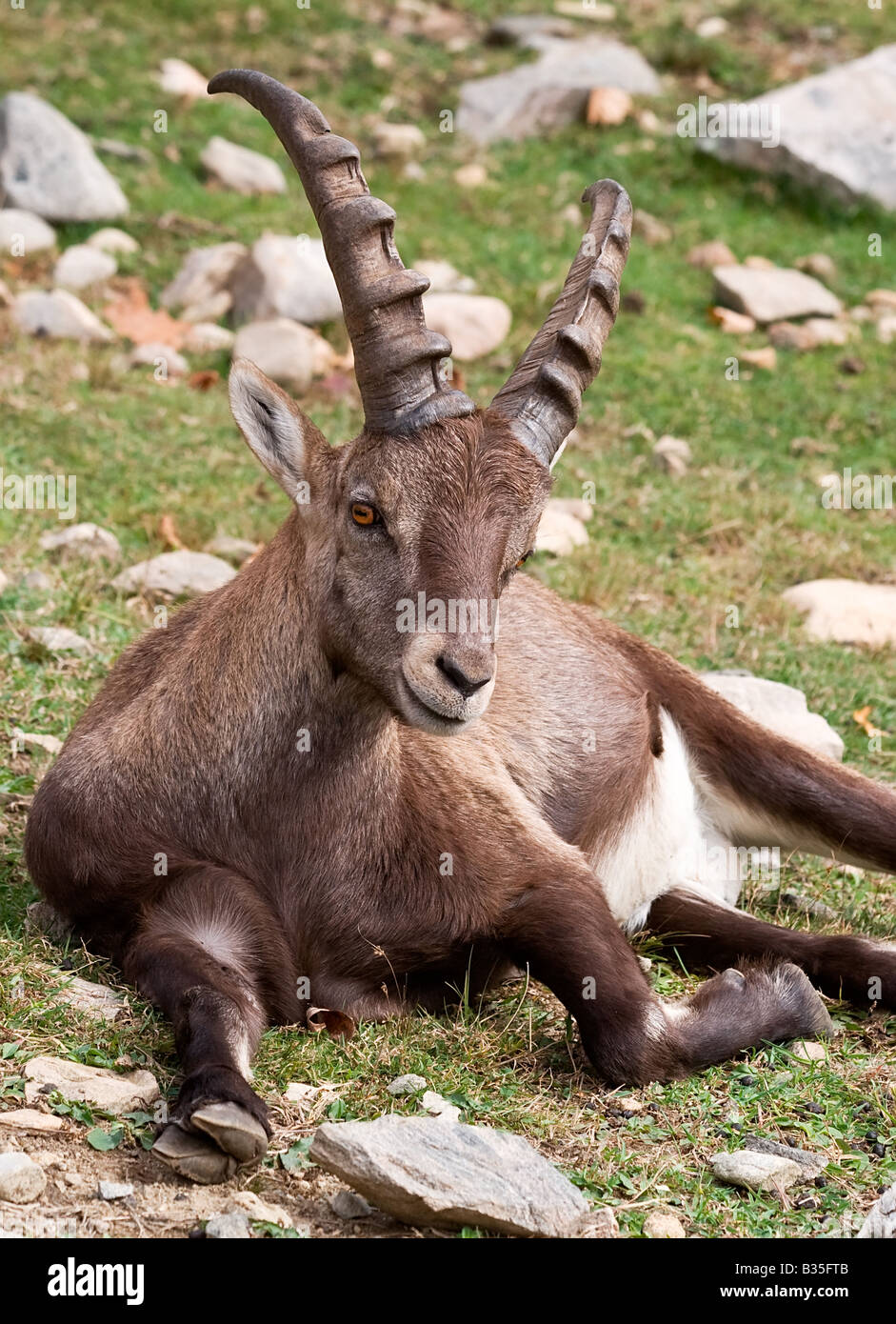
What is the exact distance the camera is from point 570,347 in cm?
539

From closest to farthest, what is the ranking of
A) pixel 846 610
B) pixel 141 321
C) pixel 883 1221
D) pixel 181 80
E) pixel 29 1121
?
pixel 883 1221 → pixel 29 1121 → pixel 846 610 → pixel 141 321 → pixel 181 80

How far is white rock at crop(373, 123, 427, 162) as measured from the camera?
14727 mm

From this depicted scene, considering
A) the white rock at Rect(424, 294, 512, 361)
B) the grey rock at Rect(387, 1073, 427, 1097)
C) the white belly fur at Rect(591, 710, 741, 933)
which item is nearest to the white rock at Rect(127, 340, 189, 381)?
the white rock at Rect(424, 294, 512, 361)

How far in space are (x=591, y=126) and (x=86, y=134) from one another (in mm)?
4672

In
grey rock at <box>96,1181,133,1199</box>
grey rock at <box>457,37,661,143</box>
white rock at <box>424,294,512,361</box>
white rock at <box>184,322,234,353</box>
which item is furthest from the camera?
grey rock at <box>457,37,661,143</box>

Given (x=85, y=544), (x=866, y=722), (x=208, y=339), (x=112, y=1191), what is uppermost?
(x=208, y=339)

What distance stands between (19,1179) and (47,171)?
1019cm

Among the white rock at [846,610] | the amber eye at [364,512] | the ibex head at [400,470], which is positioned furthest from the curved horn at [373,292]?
the white rock at [846,610]

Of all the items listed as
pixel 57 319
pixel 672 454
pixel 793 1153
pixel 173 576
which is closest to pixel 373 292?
pixel 793 1153

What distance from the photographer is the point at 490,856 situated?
542 cm

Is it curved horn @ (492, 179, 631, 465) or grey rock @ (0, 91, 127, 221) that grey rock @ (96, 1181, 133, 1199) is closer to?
curved horn @ (492, 179, 631, 465)

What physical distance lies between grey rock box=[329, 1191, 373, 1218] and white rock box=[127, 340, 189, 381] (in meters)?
7.72

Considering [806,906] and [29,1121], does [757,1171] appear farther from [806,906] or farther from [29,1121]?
[806,906]

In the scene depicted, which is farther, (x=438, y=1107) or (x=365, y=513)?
(x=365, y=513)
